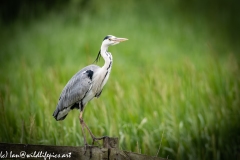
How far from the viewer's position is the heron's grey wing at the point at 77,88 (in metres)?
3.51

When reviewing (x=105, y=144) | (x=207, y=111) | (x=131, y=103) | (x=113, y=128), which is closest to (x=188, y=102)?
(x=207, y=111)

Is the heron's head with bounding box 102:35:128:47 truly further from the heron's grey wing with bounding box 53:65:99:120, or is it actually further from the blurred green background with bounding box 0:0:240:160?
the blurred green background with bounding box 0:0:240:160

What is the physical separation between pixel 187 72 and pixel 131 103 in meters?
1.42

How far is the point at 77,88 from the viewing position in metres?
3.53

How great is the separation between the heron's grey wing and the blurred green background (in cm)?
44

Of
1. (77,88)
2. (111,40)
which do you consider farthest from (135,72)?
(111,40)

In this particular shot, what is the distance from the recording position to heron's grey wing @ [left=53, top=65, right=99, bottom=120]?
3508 mm

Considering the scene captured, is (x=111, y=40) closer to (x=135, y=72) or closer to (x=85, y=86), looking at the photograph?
(x=85, y=86)

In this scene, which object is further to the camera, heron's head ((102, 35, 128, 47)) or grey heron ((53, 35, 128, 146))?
grey heron ((53, 35, 128, 146))

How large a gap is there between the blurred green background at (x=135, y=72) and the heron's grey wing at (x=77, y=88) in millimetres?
439

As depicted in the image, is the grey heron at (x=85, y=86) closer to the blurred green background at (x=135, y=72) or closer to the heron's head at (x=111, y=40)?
the heron's head at (x=111, y=40)

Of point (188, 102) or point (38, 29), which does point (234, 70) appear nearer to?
point (188, 102)

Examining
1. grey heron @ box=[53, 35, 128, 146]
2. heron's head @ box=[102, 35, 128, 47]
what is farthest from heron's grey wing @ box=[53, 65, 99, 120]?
heron's head @ box=[102, 35, 128, 47]

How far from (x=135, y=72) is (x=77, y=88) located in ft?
14.8
